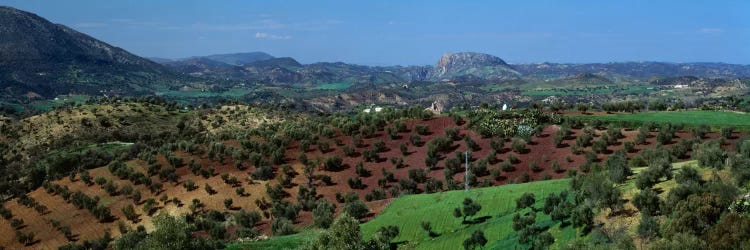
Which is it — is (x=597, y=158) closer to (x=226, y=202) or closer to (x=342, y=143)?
(x=342, y=143)

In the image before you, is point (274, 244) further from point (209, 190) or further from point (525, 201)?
point (209, 190)

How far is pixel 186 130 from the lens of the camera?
351 ft

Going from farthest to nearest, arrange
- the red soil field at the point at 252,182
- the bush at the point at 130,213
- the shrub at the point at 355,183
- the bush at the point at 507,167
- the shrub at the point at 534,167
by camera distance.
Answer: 1. the shrub at the point at 355,183
2. the bush at the point at 507,167
3. the shrub at the point at 534,167
4. the bush at the point at 130,213
5. the red soil field at the point at 252,182

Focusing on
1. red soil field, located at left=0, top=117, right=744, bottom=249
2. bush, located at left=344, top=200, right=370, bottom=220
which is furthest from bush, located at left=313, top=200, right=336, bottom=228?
bush, located at left=344, top=200, right=370, bottom=220

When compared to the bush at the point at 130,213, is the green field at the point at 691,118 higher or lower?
higher

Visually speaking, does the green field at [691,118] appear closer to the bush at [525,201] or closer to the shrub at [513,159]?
the shrub at [513,159]

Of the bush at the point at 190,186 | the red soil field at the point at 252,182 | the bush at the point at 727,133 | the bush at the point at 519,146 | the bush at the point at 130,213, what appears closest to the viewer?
the red soil field at the point at 252,182

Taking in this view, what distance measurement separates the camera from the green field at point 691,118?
67.8 m

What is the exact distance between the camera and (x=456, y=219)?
4091cm

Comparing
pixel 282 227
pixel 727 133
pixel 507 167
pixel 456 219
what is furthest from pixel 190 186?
pixel 727 133

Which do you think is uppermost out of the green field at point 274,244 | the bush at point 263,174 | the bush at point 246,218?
the green field at point 274,244

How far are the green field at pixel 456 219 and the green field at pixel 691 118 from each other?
33.5m

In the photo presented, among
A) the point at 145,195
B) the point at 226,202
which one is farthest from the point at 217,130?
the point at 226,202

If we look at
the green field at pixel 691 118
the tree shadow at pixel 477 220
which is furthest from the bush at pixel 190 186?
the green field at pixel 691 118
